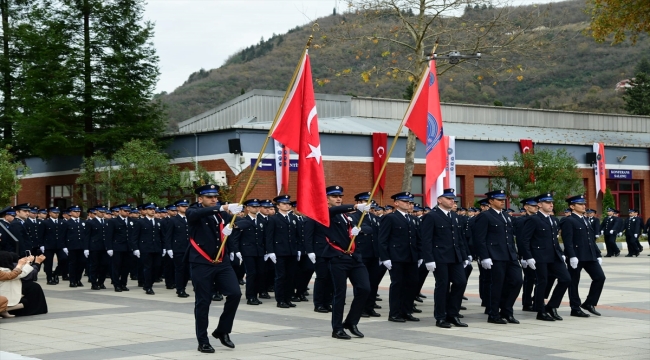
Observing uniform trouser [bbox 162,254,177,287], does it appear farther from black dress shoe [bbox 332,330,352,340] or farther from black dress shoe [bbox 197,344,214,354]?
black dress shoe [bbox 197,344,214,354]

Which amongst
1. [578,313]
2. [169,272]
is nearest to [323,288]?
[578,313]

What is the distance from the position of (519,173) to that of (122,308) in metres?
24.2

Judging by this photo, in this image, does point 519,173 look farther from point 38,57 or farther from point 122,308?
point 122,308

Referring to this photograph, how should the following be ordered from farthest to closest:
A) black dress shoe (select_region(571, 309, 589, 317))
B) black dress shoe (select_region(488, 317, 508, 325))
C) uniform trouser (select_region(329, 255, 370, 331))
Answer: black dress shoe (select_region(571, 309, 589, 317)) → black dress shoe (select_region(488, 317, 508, 325)) → uniform trouser (select_region(329, 255, 370, 331))

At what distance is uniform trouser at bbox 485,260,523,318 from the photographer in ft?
43.2

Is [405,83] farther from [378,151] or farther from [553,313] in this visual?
[553,313]

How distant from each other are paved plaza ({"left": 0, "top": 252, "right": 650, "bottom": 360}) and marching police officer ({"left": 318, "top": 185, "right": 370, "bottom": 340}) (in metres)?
0.30

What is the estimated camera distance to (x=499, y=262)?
43.5 ft

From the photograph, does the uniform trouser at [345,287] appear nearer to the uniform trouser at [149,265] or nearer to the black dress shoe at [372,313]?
the black dress shoe at [372,313]

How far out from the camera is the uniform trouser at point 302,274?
16797 mm

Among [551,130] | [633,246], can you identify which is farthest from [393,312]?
[551,130]

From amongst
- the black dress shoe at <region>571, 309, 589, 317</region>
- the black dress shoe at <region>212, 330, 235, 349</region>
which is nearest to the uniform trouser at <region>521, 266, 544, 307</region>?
the black dress shoe at <region>571, 309, 589, 317</region>

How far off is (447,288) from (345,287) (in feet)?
6.25

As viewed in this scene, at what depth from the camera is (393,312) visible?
13492 mm
